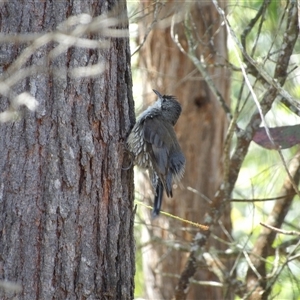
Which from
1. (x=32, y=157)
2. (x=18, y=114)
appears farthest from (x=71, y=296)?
(x=18, y=114)

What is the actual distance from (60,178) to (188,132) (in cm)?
354

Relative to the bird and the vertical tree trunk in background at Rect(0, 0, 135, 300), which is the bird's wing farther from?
the vertical tree trunk in background at Rect(0, 0, 135, 300)

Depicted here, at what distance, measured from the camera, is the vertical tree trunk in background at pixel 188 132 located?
20.8 ft

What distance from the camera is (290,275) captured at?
4809 millimetres

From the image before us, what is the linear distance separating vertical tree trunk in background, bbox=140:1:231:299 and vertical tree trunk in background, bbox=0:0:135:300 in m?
3.04

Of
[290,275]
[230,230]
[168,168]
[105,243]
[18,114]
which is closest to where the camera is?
[18,114]

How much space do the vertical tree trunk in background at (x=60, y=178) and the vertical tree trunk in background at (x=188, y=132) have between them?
304 cm

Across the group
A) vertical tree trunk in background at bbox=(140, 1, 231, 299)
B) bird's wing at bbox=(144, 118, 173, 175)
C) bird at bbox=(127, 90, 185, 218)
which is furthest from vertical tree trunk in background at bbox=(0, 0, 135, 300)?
vertical tree trunk in background at bbox=(140, 1, 231, 299)

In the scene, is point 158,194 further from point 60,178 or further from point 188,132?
point 188,132

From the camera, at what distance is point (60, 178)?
3094mm

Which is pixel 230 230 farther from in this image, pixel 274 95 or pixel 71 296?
pixel 71 296

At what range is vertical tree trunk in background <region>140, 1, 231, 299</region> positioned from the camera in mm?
6328

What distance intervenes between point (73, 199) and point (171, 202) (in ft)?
11.0

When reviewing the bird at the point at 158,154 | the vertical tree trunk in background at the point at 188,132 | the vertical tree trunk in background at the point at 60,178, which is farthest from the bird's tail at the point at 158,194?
the vertical tree trunk in background at the point at 188,132
